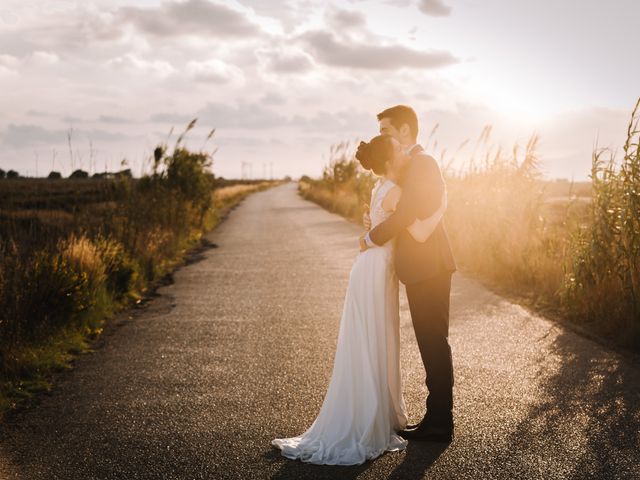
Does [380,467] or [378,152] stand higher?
[378,152]

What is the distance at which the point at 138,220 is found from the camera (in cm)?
1316

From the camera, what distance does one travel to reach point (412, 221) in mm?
4184

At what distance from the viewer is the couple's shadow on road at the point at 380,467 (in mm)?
3812

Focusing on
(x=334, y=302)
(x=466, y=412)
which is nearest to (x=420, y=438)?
(x=466, y=412)

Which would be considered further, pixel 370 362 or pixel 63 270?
pixel 63 270

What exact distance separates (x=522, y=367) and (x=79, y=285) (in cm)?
506

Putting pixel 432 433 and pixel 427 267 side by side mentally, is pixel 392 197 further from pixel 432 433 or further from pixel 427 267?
pixel 432 433

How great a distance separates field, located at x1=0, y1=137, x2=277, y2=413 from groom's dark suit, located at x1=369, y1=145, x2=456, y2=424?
130 inches

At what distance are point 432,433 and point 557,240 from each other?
7406 mm

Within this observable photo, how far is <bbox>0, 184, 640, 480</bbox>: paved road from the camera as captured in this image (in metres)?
3.96

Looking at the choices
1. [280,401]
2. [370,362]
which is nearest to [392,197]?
[370,362]

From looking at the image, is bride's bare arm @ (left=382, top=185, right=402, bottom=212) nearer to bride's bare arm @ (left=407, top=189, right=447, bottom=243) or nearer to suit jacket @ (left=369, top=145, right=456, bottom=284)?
suit jacket @ (left=369, top=145, right=456, bottom=284)

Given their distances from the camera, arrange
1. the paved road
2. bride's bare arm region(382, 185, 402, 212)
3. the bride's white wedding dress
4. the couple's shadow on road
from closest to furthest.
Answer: the couple's shadow on road, the paved road, the bride's white wedding dress, bride's bare arm region(382, 185, 402, 212)

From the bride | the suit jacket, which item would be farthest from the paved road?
the suit jacket
